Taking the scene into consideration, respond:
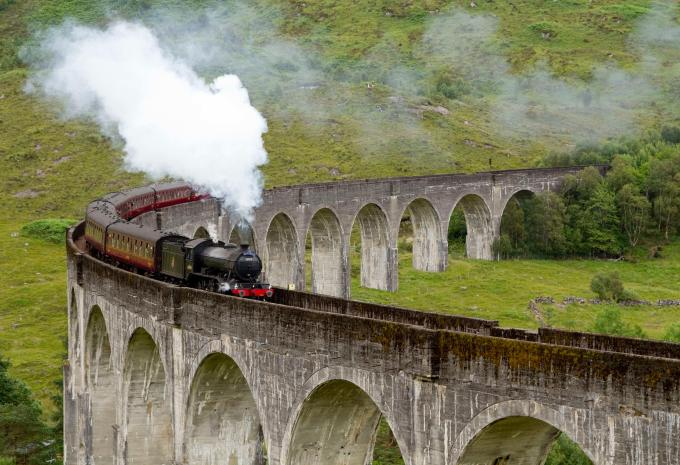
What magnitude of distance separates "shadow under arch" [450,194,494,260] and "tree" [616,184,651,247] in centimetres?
1061

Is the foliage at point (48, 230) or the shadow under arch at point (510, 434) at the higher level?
the foliage at point (48, 230)

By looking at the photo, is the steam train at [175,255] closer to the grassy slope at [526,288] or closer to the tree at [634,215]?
the grassy slope at [526,288]

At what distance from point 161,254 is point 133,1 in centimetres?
10327

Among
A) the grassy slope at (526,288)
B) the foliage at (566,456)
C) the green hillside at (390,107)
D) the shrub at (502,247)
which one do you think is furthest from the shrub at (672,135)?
the foliage at (566,456)

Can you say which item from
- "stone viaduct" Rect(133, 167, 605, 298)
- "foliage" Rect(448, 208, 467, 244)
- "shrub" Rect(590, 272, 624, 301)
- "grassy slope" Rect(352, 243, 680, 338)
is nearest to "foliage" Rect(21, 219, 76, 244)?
"stone viaduct" Rect(133, 167, 605, 298)

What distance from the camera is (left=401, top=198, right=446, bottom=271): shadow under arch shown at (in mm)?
75312

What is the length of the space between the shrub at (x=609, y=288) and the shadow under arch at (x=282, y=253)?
19.1 meters

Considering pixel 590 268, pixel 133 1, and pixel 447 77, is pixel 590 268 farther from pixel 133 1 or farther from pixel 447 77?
pixel 133 1

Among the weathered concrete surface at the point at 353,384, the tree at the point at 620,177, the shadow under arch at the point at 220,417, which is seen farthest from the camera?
the tree at the point at 620,177

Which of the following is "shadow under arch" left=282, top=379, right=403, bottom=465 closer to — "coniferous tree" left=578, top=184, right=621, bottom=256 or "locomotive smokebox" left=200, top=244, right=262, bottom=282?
"locomotive smokebox" left=200, top=244, right=262, bottom=282

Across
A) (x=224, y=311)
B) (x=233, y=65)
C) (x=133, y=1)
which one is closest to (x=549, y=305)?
(x=224, y=311)

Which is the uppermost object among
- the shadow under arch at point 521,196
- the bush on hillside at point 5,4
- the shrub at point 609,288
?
the bush on hillside at point 5,4

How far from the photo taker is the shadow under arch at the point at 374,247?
230ft

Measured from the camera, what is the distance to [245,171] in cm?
4794
